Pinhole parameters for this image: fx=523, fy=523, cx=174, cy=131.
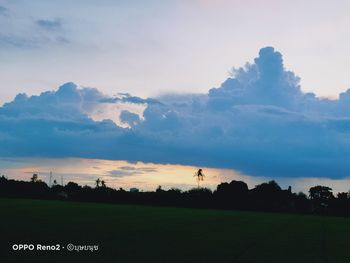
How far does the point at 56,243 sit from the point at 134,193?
130851 millimetres

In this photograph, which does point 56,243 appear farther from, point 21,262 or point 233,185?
point 233,185

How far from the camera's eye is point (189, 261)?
102ft

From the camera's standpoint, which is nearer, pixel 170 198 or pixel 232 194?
pixel 170 198

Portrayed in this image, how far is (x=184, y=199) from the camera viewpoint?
166 meters

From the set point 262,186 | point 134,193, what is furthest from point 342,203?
point 134,193

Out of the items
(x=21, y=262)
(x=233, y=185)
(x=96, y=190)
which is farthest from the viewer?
(x=233, y=185)

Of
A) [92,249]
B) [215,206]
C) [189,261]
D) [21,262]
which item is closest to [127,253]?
[92,249]

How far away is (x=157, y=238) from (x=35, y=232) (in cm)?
1022

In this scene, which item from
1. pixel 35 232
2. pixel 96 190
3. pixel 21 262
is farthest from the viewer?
pixel 96 190

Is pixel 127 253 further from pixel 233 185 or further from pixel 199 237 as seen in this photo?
pixel 233 185

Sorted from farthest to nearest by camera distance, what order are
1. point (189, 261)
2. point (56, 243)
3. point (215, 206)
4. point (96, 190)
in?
point (96, 190), point (215, 206), point (56, 243), point (189, 261)

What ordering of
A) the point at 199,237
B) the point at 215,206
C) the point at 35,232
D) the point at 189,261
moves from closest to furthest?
the point at 189,261 < the point at 35,232 < the point at 199,237 < the point at 215,206

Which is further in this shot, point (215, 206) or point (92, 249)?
point (215, 206)

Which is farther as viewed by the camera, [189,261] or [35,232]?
[35,232]
